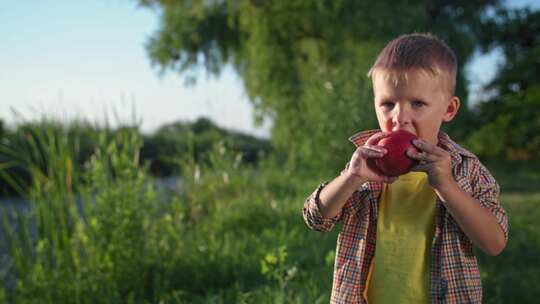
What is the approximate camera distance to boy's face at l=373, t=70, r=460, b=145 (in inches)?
64.5

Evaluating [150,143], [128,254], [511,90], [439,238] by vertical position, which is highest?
[511,90]

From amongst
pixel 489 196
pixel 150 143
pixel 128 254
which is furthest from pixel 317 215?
pixel 150 143

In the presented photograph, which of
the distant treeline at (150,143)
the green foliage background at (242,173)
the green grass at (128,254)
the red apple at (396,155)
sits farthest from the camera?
the distant treeline at (150,143)

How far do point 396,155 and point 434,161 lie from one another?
0.34 feet

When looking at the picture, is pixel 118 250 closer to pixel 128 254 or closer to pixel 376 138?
pixel 128 254

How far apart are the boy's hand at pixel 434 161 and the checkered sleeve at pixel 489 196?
194 mm

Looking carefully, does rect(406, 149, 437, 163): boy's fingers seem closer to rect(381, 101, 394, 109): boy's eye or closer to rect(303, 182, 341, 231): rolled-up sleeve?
rect(381, 101, 394, 109): boy's eye

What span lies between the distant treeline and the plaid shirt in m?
2.57

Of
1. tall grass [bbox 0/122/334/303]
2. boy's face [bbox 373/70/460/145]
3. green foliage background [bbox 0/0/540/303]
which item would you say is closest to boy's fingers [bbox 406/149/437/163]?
boy's face [bbox 373/70/460/145]

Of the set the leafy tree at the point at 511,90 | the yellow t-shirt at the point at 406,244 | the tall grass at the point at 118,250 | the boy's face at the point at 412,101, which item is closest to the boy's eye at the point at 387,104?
the boy's face at the point at 412,101

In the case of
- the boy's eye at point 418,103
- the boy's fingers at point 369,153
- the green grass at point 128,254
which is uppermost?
the boy's eye at point 418,103

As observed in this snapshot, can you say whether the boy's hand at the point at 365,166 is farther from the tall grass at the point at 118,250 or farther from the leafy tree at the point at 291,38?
the leafy tree at the point at 291,38

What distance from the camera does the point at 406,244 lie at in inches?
69.1

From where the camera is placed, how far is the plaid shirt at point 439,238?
5.64ft
